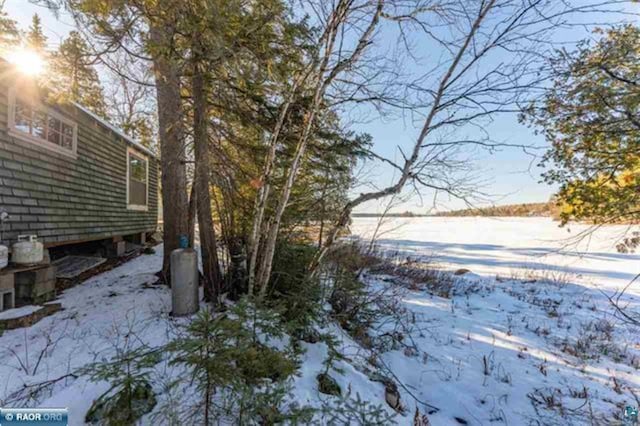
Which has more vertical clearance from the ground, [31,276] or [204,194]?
[204,194]

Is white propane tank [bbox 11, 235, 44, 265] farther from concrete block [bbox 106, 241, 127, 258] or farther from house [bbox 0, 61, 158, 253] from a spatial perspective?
concrete block [bbox 106, 241, 127, 258]

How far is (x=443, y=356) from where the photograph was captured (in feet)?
11.1

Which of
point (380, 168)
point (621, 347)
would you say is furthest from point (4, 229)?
point (621, 347)

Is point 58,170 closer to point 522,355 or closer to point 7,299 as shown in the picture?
point 7,299

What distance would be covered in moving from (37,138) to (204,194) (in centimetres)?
347

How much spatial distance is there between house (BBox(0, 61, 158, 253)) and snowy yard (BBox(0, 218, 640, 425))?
1247 mm

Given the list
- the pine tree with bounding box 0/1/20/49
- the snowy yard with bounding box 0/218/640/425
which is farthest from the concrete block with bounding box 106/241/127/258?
the pine tree with bounding box 0/1/20/49

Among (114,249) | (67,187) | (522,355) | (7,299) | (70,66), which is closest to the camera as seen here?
(70,66)

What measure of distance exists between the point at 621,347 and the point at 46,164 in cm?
870

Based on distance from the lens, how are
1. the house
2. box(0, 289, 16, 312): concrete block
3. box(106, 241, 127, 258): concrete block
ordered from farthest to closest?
1. box(106, 241, 127, 258): concrete block
2. the house
3. box(0, 289, 16, 312): concrete block

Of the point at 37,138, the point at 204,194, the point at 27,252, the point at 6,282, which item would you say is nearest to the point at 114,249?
the point at 37,138

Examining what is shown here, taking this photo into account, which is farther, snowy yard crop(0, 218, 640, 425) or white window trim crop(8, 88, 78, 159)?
white window trim crop(8, 88, 78, 159)

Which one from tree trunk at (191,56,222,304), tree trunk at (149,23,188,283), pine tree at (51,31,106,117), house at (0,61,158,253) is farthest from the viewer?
house at (0,61,158,253)

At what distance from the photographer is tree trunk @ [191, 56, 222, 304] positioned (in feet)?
11.5
